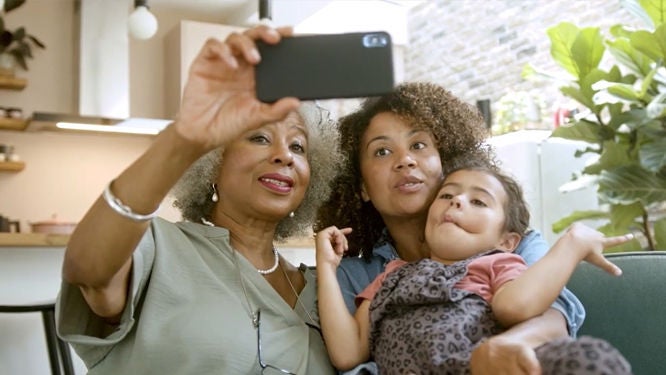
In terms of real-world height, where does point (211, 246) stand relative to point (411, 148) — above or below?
below

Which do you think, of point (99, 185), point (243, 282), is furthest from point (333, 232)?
point (99, 185)

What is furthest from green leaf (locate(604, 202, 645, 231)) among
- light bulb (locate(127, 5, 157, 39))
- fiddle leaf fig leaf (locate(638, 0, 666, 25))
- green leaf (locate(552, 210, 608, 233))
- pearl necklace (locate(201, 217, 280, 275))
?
light bulb (locate(127, 5, 157, 39))

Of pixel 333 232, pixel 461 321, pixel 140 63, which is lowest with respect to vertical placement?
pixel 461 321

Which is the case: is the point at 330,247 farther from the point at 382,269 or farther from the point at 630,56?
the point at 630,56

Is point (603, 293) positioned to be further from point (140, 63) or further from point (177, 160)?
point (140, 63)

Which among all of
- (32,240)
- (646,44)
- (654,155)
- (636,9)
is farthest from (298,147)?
(636,9)

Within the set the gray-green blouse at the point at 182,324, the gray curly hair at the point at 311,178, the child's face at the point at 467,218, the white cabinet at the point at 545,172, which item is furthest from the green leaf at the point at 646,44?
the gray-green blouse at the point at 182,324

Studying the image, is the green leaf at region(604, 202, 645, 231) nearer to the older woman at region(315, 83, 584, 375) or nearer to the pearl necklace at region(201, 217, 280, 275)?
the older woman at region(315, 83, 584, 375)

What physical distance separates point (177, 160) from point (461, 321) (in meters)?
0.53

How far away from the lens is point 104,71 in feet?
16.8

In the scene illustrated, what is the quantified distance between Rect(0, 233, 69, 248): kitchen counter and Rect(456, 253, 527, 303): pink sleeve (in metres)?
1.92

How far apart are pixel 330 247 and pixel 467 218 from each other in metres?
0.28

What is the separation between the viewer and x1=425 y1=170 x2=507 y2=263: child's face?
1417mm

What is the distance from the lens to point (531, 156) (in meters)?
4.08
